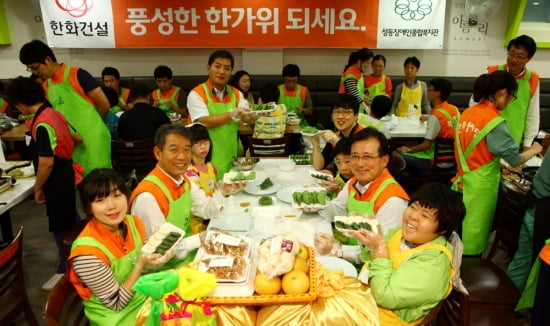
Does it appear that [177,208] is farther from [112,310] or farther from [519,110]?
[519,110]

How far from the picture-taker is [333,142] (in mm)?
2877

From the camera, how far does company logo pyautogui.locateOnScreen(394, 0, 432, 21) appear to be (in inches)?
223

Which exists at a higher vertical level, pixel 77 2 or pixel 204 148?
pixel 77 2

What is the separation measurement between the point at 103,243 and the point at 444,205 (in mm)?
1350

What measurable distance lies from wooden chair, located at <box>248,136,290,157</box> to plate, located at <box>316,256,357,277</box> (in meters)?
1.96

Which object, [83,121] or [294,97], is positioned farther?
[294,97]

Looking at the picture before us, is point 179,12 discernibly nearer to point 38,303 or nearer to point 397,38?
point 397,38

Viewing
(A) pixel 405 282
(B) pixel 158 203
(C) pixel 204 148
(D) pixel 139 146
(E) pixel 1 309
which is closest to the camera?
(A) pixel 405 282

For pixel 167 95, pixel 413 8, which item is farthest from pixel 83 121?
pixel 413 8

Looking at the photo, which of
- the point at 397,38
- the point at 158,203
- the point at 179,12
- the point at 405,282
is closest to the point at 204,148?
the point at 158,203

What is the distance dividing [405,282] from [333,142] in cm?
160

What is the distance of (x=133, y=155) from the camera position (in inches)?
148

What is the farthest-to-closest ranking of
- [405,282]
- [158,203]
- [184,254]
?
[158,203] → [184,254] → [405,282]

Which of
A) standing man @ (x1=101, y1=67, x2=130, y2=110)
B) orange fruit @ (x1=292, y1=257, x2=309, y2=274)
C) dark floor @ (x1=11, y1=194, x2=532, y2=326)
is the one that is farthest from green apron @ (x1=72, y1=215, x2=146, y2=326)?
standing man @ (x1=101, y1=67, x2=130, y2=110)
